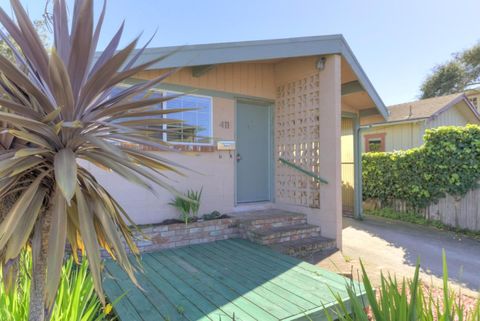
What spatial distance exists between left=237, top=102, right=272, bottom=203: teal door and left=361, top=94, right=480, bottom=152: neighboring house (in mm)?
6756

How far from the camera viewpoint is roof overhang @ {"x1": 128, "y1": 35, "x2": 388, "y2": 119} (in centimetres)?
432

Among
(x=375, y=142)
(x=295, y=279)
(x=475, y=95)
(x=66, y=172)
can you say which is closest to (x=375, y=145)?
(x=375, y=142)

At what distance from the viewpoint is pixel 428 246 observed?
5.88m

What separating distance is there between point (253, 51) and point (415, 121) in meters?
10.1

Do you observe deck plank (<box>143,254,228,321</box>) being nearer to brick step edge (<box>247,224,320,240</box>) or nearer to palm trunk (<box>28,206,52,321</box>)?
palm trunk (<box>28,206,52,321</box>)

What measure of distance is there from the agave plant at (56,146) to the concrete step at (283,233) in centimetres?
338

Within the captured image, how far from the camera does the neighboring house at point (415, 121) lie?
12.3 m

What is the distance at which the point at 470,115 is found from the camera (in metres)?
14.3

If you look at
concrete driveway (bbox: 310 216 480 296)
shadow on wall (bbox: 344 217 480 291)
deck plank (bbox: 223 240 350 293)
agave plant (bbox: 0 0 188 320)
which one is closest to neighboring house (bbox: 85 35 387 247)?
concrete driveway (bbox: 310 216 480 296)

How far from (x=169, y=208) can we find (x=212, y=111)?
6.88 ft

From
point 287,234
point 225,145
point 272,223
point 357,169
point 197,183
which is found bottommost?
point 287,234

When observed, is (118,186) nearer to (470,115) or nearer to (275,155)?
(275,155)

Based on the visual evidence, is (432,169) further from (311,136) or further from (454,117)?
(454,117)

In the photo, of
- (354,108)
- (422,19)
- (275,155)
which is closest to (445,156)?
(354,108)
